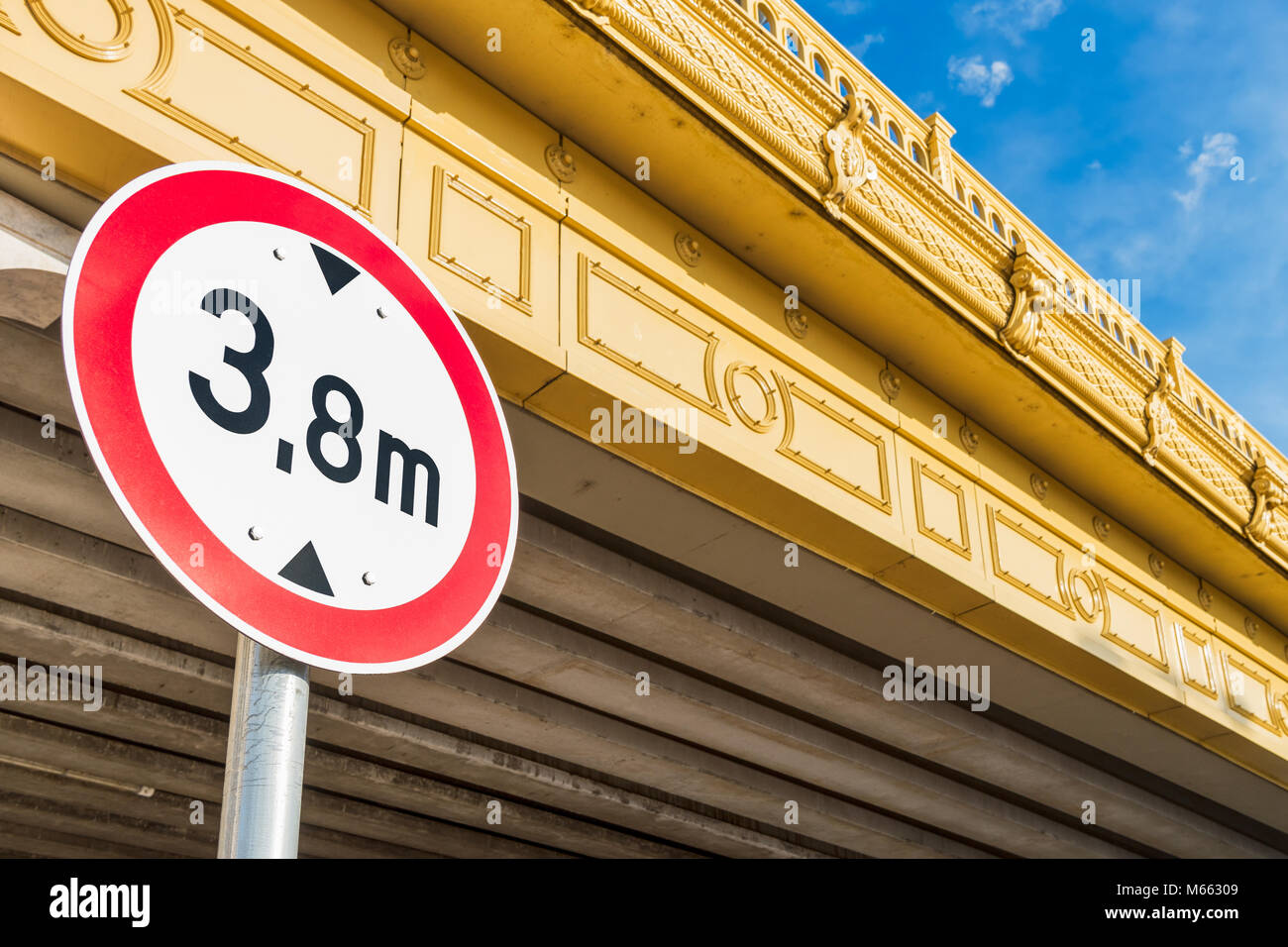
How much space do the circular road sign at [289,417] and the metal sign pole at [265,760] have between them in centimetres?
6

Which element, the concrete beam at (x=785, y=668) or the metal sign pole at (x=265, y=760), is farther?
the concrete beam at (x=785, y=668)

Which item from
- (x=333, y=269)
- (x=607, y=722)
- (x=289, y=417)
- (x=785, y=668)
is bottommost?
(x=289, y=417)

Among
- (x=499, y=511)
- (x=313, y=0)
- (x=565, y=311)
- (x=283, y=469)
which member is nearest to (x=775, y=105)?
(x=565, y=311)

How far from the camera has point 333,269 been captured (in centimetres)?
246

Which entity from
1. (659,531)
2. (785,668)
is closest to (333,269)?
(659,531)

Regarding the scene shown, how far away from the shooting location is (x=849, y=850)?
1064 centimetres

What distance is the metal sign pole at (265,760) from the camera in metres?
1.78

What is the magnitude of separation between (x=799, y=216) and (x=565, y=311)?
1616 millimetres

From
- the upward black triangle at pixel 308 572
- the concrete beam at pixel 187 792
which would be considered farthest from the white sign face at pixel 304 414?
the concrete beam at pixel 187 792

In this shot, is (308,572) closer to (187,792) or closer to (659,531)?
(659,531)

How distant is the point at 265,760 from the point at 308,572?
1.13 ft

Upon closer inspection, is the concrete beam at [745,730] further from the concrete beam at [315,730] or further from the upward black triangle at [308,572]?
the upward black triangle at [308,572]

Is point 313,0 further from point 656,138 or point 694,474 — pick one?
point 694,474

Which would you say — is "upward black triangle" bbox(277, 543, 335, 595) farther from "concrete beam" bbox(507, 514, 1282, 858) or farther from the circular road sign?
"concrete beam" bbox(507, 514, 1282, 858)
